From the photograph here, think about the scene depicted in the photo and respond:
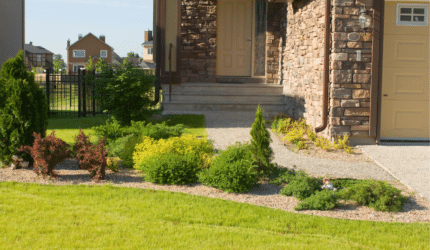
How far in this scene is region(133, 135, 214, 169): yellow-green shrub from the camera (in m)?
6.43

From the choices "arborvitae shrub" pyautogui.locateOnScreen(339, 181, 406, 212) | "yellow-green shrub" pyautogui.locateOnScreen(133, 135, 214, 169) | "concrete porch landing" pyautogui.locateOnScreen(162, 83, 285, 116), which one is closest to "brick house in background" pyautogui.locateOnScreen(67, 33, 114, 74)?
"concrete porch landing" pyautogui.locateOnScreen(162, 83, 285, 116)

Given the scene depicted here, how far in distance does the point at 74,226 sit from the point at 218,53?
9.49 meters

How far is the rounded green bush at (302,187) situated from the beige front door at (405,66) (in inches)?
156

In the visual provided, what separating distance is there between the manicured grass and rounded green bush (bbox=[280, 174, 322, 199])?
585 mm

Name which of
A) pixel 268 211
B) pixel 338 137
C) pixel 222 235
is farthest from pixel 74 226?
pixel 338 137

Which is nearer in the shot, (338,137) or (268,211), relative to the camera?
(268,211)

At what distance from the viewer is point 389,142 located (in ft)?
29.0

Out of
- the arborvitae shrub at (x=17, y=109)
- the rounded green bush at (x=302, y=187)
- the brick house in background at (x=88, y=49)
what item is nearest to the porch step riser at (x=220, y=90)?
the arborvitae shrub at (x=17, y=109)

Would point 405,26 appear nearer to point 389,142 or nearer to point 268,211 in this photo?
point 389,142

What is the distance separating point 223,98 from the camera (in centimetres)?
1189

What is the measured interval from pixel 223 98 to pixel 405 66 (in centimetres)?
467

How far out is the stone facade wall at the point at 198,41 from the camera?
12.8 metres

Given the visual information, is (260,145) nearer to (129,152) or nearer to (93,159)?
(129,152)

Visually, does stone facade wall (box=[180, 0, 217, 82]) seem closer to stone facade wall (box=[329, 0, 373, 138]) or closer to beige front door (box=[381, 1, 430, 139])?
stone facade wall (box=[329, 0, 373, 138])
